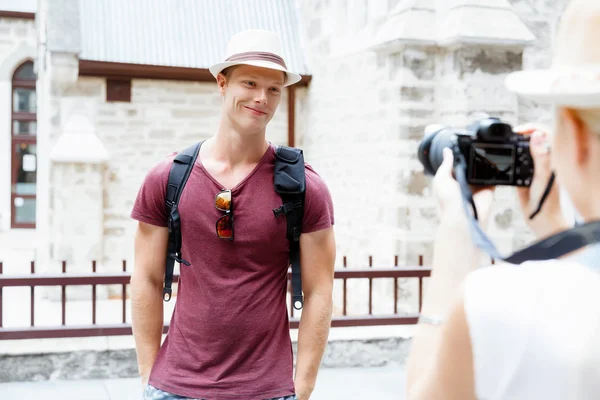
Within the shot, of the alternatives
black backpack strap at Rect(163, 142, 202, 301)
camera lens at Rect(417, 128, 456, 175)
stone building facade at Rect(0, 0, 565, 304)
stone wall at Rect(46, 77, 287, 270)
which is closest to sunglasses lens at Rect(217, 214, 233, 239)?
black backpack strap at Rect(163, 142, 202, 301)

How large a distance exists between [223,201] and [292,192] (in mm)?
227

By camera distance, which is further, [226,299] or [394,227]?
[394,227]

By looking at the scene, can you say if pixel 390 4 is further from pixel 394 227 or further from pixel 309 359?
pixel 309 359

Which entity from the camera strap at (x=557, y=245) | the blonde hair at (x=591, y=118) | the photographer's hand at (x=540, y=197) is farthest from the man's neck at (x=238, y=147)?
the blonde hair at (x=591, y=118)

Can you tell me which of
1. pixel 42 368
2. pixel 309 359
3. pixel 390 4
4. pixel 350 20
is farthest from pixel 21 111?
pixel 309 359

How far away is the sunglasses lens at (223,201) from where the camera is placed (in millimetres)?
2465

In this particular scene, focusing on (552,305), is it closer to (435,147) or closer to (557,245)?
(557,245)

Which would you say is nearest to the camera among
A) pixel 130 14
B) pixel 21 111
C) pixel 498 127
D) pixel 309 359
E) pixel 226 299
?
pixel 498 127

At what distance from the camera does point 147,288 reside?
8.64 feet

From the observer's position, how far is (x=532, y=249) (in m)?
1.02

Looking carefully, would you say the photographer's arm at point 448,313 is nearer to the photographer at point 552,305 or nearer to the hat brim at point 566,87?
the photographer at point 552,305

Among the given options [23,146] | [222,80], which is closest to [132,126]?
[222,80]

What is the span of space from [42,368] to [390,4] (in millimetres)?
5252

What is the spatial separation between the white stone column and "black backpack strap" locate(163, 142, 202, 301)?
720 cm
